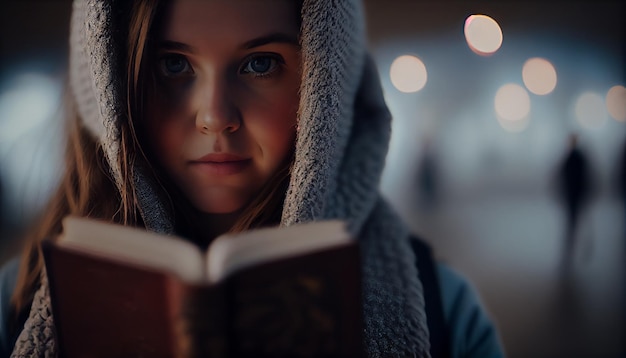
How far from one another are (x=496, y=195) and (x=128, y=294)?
125 cm

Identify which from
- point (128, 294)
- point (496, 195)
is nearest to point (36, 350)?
point (128, 294)

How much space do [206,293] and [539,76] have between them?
3.37ft

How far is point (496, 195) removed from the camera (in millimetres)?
1458

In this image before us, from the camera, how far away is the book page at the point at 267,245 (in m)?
0.42

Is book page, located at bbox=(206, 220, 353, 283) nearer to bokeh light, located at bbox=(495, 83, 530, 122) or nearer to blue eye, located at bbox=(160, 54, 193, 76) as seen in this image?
blue eye, located at bbox=(160, 54, 193, 76)

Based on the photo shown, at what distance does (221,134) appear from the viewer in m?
0.63

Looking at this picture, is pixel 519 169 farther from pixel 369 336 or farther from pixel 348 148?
pixel 369 336

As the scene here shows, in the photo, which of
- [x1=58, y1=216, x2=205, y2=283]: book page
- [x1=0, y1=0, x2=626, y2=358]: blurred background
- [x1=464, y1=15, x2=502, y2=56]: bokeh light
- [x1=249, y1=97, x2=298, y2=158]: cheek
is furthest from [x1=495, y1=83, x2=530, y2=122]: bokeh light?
[x1=58, y1=216, x2=205, y2=283]: book page

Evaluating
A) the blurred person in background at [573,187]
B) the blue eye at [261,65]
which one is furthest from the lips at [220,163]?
the blurred person in background at [573,187]

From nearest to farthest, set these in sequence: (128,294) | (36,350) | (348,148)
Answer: (128,294), (36,350), (348,148)

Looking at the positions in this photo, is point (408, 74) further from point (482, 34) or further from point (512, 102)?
point (512, 102)

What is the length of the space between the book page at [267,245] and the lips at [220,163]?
0.23m

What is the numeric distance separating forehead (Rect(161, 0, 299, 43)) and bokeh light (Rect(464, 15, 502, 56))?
18.4 inches

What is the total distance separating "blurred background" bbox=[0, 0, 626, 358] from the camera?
34.2 inches
